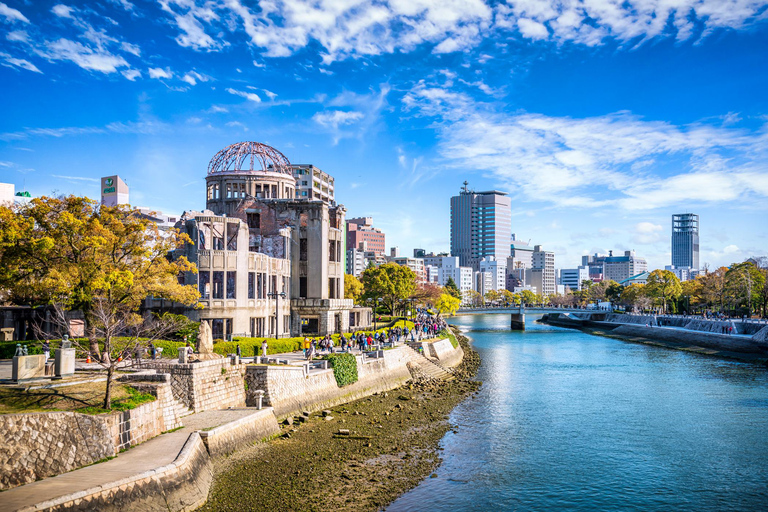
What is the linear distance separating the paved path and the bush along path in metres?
2.28

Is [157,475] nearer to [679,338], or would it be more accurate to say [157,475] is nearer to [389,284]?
[389,284]

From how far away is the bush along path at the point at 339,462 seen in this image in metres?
23.2

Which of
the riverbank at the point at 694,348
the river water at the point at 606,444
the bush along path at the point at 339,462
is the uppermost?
the bush along path at the point at 339,462

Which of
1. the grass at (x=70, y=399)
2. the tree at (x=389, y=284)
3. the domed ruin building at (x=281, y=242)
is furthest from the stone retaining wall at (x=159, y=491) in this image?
the tree at (x=389, y=284)

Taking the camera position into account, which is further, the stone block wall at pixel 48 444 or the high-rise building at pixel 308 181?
the high-rise building at pixel 308 181

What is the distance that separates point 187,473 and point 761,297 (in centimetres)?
11485

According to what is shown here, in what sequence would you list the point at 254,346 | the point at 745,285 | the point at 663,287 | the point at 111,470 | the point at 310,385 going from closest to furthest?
the point at 111,470 < the point at 310,385 < the point at 254,346 < the point at 745,285 < the point at 663,287

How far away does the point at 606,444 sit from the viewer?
33.8m

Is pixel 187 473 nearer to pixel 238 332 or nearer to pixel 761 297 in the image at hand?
pixel 238 332

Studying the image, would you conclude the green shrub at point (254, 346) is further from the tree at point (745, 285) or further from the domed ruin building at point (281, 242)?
the tree at point (745, 285)

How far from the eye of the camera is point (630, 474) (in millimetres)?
28547

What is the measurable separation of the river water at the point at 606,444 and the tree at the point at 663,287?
82.1m

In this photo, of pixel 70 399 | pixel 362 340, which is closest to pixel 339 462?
pixel 70 399

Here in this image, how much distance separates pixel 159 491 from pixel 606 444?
25135 mm
